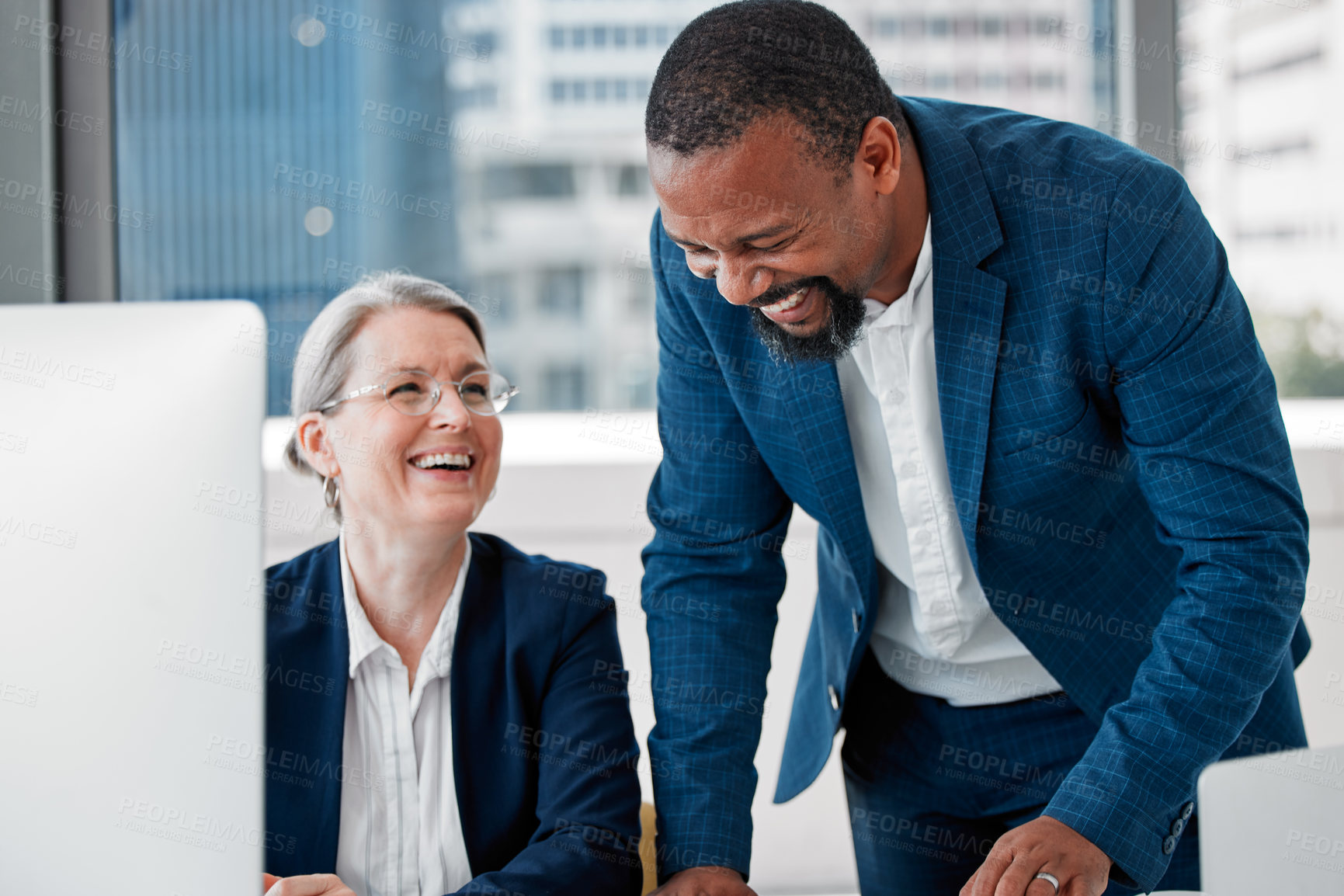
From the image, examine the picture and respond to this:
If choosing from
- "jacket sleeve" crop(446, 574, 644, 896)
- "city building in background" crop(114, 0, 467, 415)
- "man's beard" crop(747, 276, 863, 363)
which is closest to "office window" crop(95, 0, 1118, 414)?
"city building in background" crop(114, 0, 467, 415)

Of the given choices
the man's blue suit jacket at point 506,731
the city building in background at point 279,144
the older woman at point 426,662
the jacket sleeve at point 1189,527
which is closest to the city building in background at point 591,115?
the city building in background at point 279,144

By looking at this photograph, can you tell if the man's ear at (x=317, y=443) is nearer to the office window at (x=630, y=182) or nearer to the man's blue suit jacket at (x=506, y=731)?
the man's blue suit jacket at (x=506, y=731)

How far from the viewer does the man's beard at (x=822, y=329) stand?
3.86ft

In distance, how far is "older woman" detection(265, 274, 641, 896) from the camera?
1334 mm

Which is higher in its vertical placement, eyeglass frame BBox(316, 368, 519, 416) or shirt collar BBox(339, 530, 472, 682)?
eyeglass frame BBox(316, 368, 519, 416)

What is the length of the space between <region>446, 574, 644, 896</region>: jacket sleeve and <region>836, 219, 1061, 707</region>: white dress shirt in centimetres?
40

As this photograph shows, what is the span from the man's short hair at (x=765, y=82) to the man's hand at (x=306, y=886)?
0.85m

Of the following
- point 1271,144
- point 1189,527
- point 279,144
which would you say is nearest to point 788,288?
point 1189,527

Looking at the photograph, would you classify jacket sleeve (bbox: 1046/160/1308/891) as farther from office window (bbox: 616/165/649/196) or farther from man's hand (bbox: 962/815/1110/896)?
office window (bbox: 616/165/649/196)

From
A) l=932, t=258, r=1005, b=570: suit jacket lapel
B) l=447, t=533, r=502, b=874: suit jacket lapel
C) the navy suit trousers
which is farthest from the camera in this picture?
the navy suit trousers

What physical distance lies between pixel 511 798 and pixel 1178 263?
1016mm

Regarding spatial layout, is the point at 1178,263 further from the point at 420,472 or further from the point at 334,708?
the point at 334,708

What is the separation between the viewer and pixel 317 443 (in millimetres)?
1612

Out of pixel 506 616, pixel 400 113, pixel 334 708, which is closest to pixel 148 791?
pixel 334 708
